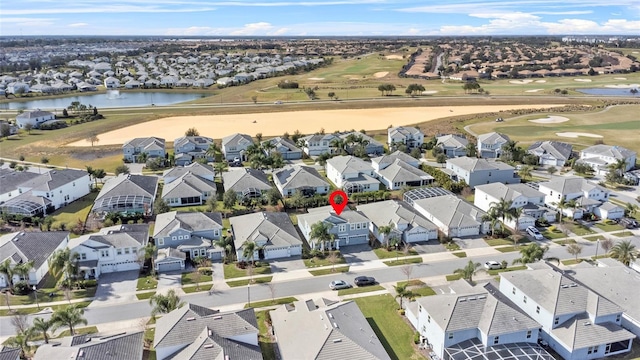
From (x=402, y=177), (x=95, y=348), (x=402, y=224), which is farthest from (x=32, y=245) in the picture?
(x=402, y=177)

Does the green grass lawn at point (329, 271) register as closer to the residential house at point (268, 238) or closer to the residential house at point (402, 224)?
the residential house at point (268, 238)

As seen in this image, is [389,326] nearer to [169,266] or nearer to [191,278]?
[191,278]

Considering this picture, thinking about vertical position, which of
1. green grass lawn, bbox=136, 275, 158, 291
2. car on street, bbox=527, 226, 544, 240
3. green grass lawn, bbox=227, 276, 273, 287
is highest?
car on street, bbox=527, 226, 544, 240

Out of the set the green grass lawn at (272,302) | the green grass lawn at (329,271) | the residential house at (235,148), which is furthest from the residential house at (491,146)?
the green grass lawn at (272,302)

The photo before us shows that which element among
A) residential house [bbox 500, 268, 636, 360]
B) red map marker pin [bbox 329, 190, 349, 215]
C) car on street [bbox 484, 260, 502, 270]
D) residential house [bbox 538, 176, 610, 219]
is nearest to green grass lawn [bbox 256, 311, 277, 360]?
residential house [bbox 500, 268, 636, 360]

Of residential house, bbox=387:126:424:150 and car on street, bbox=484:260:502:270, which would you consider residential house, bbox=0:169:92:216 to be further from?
residential house, bbox=387:126:424:150

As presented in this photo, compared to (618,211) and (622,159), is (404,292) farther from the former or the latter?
(622,159)

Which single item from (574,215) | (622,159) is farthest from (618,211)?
(622,159)
